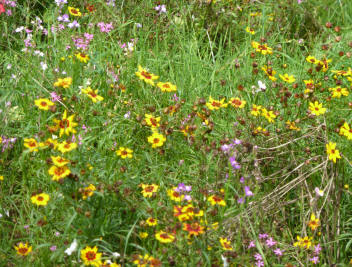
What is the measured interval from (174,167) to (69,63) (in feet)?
3.12

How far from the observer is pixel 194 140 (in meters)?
2.37

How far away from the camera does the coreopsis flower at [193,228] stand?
6.17ft

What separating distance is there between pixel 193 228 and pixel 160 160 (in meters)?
0.71

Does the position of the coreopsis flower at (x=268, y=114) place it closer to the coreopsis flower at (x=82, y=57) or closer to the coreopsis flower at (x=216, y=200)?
the coreopsis flower at (x=216, y=200)

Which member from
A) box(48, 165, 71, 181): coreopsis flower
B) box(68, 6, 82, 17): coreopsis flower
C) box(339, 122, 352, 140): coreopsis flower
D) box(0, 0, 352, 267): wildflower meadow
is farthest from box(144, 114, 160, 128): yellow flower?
box(68, 6, 82, 17): coreopsis flower

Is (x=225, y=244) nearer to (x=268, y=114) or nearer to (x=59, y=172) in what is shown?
(x=59, y=172)

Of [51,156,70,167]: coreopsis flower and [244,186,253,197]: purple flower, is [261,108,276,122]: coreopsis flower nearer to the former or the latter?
[244,186,253,197]: purple flower

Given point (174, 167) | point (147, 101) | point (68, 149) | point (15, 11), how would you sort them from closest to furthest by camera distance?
point (68, 149) < point (174, 167) < point (147, 101) < point (15, 11)

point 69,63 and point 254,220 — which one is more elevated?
point 69,63

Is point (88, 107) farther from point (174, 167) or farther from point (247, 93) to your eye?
point (247, 93)

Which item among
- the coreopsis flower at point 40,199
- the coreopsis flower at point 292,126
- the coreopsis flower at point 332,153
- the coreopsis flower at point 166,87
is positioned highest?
the coreopsis flower at point 166,87

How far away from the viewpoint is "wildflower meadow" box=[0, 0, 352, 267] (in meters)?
2.01

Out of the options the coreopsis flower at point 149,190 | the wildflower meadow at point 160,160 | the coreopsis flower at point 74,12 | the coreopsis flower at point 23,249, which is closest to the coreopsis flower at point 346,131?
the wildflower meadow at point 160,160

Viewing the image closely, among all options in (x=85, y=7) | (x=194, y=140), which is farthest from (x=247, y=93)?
(x=85, y=7)
